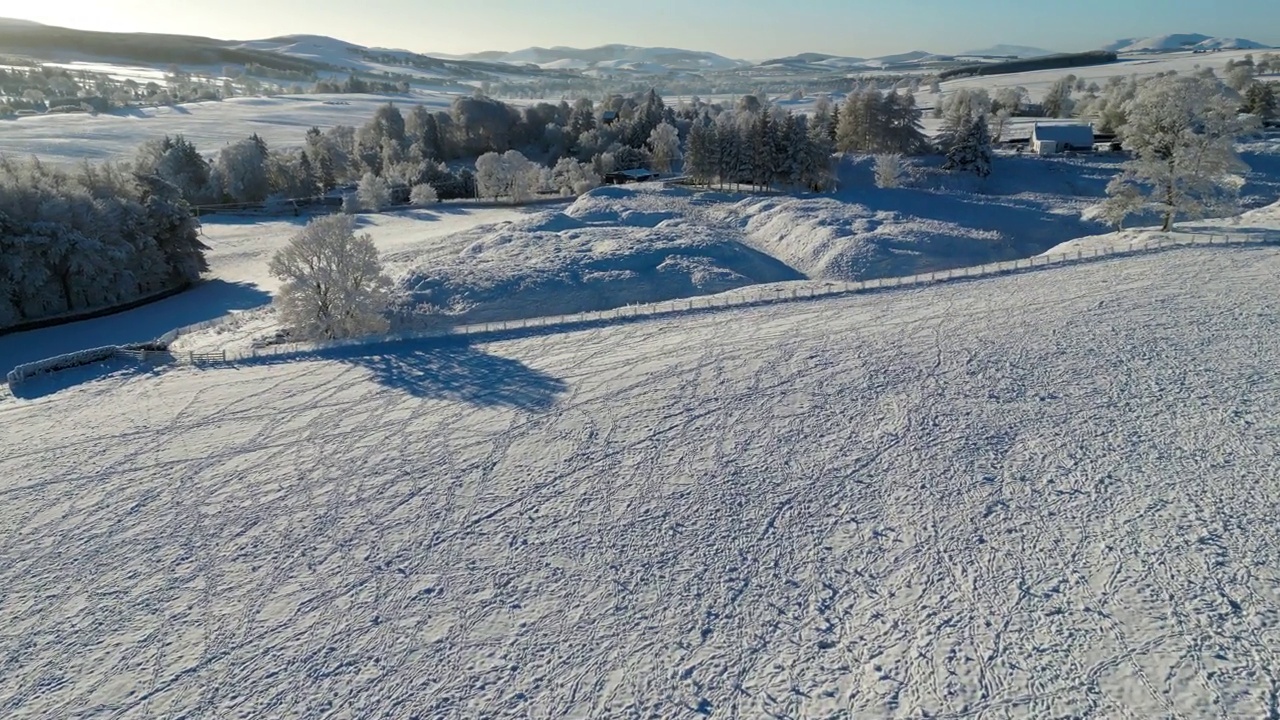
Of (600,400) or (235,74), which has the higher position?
(235,74)

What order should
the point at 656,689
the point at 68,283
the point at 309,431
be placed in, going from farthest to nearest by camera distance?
the point at 68,283, the point at 309,431, the point at 656,689

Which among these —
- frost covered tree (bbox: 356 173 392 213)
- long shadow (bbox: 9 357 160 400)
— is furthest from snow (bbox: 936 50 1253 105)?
long shadow (bbox: 9 357 160 400)

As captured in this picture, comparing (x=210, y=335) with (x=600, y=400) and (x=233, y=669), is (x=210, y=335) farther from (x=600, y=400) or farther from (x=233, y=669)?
(x=233, y=669)

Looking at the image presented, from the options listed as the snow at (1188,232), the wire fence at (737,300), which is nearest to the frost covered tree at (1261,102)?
the snow at (1188,232)

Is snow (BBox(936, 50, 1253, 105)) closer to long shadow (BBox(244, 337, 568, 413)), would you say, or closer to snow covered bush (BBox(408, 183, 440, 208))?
snow covered bush (BBox(408, 183, 440, 208))

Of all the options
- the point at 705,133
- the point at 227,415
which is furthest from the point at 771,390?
the point at 705,133

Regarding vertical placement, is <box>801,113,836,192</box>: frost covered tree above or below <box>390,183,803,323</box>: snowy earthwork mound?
above
